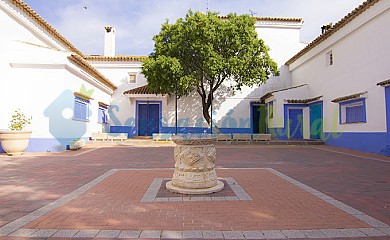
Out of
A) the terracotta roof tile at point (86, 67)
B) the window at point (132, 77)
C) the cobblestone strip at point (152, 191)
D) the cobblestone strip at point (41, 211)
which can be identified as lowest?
the cobblestone strip at point (41, 211)

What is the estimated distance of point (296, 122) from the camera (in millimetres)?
16281

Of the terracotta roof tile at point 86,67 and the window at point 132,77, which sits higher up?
the window at point 132,77

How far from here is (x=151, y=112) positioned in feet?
61.2

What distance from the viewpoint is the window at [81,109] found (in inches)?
467

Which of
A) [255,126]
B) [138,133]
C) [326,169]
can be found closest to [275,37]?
[255,126]

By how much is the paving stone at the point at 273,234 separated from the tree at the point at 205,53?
11.2 metres

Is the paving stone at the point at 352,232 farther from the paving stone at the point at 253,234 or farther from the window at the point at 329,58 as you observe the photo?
the window at the point at 329,58

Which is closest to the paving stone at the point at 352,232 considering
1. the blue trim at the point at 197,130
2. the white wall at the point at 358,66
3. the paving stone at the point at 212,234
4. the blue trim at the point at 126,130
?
the paving stone at the point at 212,234

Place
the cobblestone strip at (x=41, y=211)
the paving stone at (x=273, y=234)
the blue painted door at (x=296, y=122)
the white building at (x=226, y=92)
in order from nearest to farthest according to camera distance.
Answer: the paving stone at (x=273, y=234), the cobblestone strip at (x=41, y=211), the white building at (x=226, y=92), the blue painted door at (x=296, y=122)

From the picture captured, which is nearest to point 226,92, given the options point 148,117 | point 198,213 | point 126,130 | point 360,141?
point 148,117

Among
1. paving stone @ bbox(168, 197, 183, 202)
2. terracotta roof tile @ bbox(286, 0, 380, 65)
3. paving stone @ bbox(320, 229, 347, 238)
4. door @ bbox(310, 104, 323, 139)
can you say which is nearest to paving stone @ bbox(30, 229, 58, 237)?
paving stone @ bbox(168, 197, 183, 202)

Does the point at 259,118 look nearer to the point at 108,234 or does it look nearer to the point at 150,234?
the point at 150,234

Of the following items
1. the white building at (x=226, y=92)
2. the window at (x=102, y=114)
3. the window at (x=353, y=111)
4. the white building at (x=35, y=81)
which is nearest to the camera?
the white building at (x=35, y=81)

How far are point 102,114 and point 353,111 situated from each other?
14694mm
